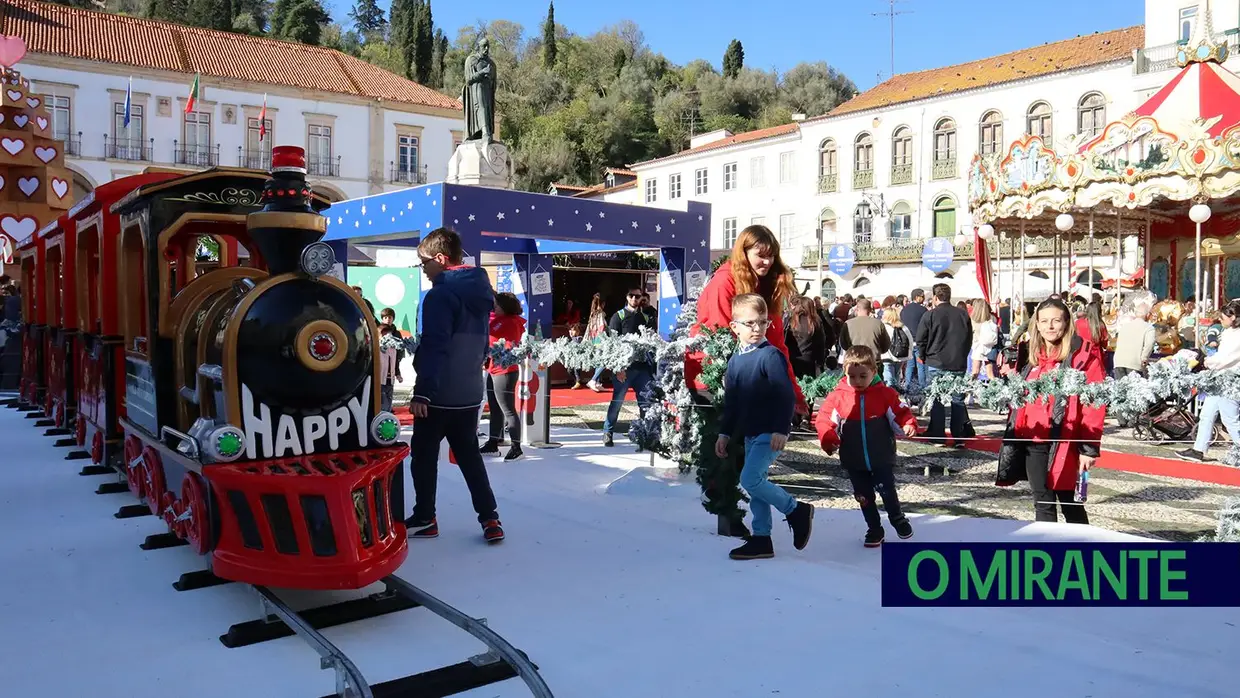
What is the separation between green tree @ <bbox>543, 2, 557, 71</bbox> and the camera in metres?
77.3

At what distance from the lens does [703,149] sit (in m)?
43.3

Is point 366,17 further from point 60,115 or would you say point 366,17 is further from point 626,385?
point 626,385

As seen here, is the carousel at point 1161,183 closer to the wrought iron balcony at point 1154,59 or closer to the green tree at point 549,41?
the wrought iron balcony at point 1154,59

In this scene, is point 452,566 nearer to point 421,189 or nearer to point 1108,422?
point 421,189

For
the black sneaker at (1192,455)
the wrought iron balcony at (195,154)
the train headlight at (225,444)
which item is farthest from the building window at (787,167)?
the train headlight at (225,444)

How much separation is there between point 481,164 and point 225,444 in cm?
1028

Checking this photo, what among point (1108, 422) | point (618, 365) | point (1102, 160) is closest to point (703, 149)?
point (1102, 160)

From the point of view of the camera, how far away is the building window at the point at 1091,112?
30531 millimetres

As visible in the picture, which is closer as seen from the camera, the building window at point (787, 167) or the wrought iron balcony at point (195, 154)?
the wrought iron balcony at point (195, 154)

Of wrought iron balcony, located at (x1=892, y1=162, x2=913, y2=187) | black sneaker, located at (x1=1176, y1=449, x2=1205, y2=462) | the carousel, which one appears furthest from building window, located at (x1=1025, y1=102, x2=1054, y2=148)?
black sneaker, located at (x1=1176, y1=449, x2=1205, y2=462)

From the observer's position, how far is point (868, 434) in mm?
5250

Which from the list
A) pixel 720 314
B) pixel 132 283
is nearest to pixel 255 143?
pixel 132 283

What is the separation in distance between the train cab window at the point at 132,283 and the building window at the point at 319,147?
35.3 meters

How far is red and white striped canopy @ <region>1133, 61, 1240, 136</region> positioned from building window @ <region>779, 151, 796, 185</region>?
23.6 metres
